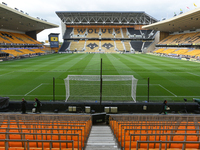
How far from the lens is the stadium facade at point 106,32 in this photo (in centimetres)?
7262

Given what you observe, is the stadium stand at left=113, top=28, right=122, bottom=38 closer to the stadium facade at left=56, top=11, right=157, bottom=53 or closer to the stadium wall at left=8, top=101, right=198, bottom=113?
the stadium facade at left=56, top=11, right=157, bottom=53

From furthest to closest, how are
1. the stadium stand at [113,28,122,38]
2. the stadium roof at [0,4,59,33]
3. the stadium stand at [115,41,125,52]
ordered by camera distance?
the stadium stand at [113,28,122,38] < the stadium stand at [115,41,125,52] < the stadium roof at [0,4,59,33]

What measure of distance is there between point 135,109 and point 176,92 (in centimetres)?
568

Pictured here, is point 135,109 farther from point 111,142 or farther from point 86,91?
point 111,142

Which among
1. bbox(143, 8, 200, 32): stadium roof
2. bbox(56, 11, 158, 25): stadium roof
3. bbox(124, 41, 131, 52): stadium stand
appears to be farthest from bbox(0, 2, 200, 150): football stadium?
bbox(56, 11, 158, 25): stadium roof

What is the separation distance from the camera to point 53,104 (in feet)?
34.2

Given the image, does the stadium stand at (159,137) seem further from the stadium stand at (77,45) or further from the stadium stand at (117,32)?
the stadium stand at (117,32)

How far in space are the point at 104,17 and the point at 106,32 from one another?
8.61 meters

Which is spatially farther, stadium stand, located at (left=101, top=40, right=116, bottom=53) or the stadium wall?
stadium stand, located at (left=101, top=40, right=116, bottom=53)

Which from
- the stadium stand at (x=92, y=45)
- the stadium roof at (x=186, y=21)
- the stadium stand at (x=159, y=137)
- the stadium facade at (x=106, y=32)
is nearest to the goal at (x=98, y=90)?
the stadium stand at (x=159, y=137)

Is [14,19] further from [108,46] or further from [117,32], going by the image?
[117,32]

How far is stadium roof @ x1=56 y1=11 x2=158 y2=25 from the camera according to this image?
234 ft

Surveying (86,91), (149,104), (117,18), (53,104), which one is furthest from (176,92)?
(117,18)

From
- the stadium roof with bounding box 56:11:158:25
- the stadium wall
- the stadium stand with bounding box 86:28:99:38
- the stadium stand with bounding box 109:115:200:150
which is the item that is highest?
the stadium roof with bounding box 56:11:158:25
